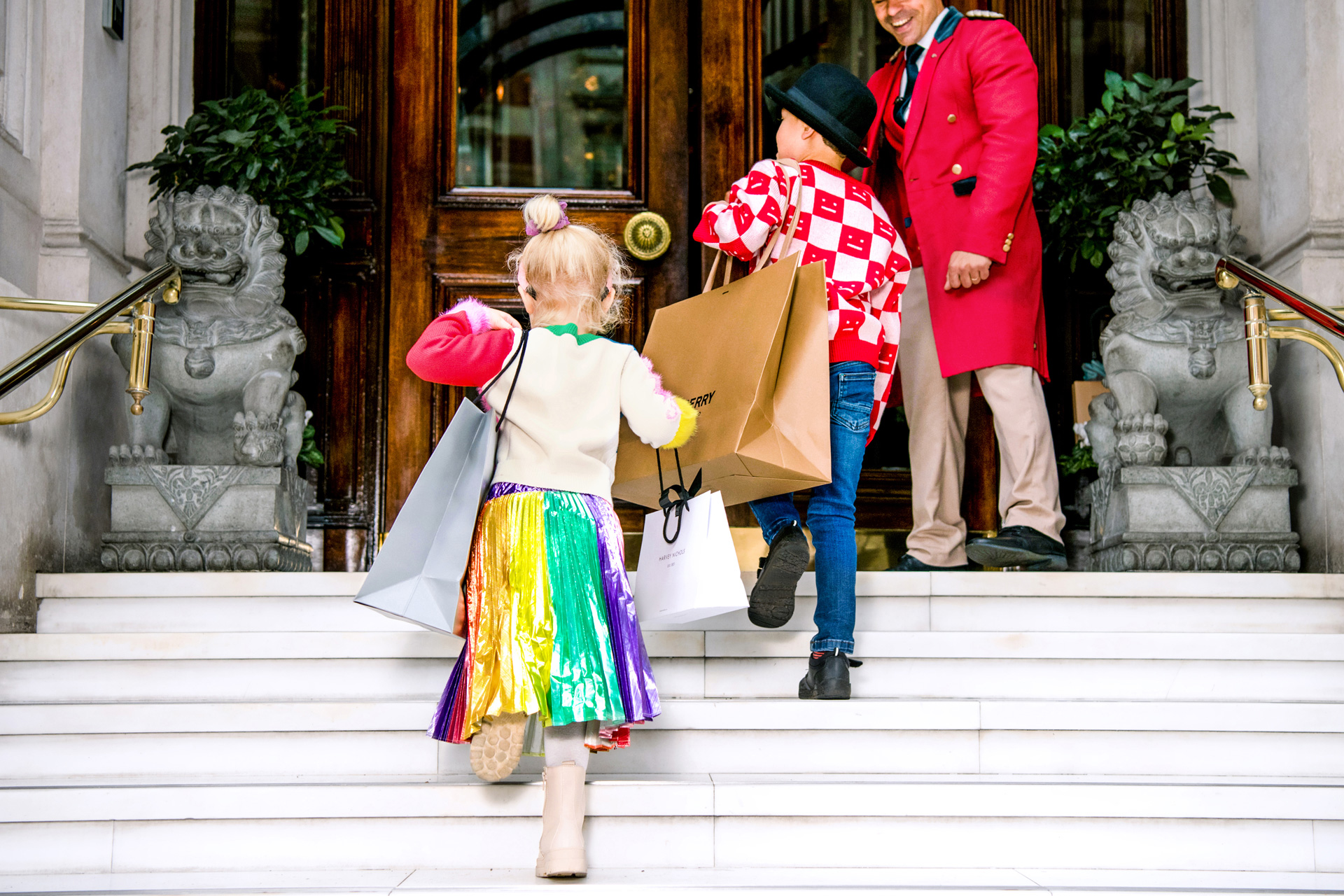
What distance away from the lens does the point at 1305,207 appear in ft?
15.0

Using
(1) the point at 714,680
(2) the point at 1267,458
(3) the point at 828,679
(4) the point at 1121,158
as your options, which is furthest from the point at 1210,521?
(1) the point at 714,680

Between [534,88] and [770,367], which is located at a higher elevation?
[534,88]

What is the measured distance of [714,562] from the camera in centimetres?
288

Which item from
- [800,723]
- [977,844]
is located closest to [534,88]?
[800,723]

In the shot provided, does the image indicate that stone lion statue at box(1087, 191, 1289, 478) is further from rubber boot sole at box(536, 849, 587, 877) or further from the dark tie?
rubber boot sole at box(536, 849, 587, 877)

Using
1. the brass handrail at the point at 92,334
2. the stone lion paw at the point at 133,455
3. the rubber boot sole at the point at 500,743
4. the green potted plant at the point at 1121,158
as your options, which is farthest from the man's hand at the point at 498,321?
the green potted plant at the point at 1121,158

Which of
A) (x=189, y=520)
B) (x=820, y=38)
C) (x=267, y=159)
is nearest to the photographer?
(x=189, y=520)

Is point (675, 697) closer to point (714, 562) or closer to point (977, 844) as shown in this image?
point (714, 562)

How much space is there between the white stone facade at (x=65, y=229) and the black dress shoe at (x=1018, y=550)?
A: 293cm

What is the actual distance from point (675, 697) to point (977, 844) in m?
0.91

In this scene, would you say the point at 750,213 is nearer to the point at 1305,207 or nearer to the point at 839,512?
the point at 839,512

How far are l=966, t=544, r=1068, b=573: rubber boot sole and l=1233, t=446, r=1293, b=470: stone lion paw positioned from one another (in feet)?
2.60

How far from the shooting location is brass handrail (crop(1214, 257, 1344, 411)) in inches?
156

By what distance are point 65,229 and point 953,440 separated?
3.17 m
